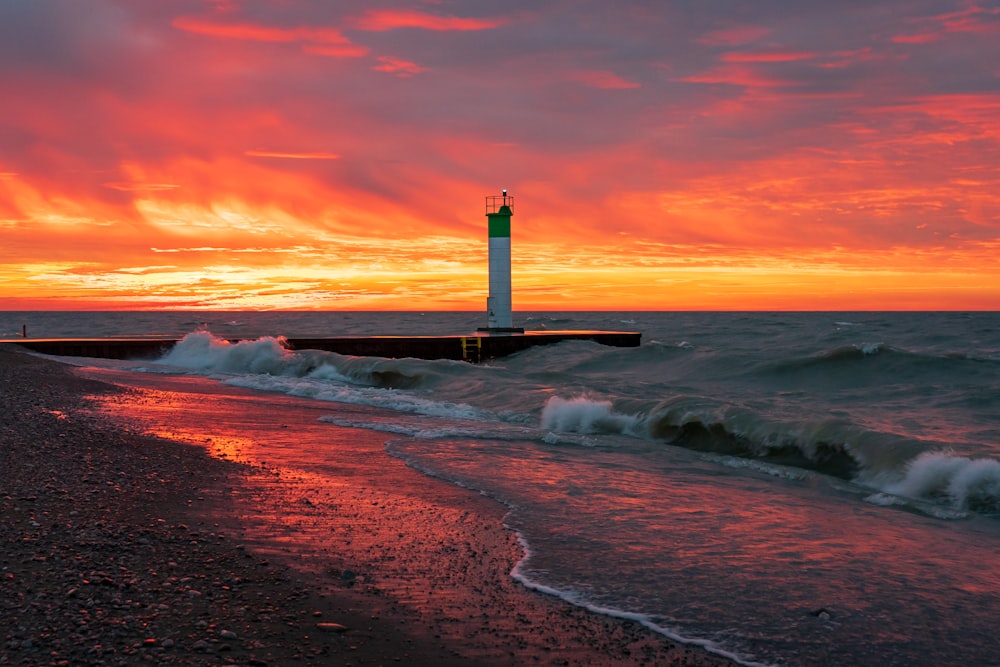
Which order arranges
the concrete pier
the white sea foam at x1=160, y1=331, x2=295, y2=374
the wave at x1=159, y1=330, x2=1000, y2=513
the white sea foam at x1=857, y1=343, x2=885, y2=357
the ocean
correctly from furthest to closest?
the concrete pier, the white sea foam at x1=160, y1=331, x2=295, y2=374, the white sea foam at x1=857, y1=343, x2=885, y2=357, the wave at x1=159, y1=330, x2=1000, y2=513, the ocean

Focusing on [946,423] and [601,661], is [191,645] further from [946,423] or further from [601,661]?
[946,423]

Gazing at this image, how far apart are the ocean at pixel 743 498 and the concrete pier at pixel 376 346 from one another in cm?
543

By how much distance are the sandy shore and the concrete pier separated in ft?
55.9

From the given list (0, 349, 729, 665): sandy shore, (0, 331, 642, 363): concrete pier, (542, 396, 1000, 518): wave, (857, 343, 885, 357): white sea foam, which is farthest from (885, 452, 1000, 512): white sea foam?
(0, 331, 642, 363): concrete pier

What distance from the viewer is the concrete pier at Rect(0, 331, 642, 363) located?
83.5ft

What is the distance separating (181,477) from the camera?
24.3 feet

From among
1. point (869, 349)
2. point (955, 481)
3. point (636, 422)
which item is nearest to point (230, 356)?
point (636, 422)

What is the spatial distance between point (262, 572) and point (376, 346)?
69.0 feet

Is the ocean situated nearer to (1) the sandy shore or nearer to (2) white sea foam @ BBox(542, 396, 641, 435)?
(2) white sea foam @ BBox(542, 396, 641, 435)

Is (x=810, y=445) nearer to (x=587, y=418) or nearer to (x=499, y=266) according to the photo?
(x=587, y=418)

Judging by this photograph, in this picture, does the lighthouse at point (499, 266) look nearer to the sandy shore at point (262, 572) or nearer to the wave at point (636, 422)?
the wave at point (636, 422)

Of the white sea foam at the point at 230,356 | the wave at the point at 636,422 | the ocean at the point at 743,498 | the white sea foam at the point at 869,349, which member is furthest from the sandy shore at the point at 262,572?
the white sea foam at the point at 869,349

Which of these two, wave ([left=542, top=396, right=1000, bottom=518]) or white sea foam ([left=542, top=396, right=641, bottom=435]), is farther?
white sea foam ([left=542, top=396, right=641, bottom=435])

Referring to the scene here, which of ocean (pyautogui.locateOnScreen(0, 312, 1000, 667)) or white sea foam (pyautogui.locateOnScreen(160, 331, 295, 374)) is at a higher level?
white sea foam (pyautogui.locateOnScreen(160, 331, 295, 374))
